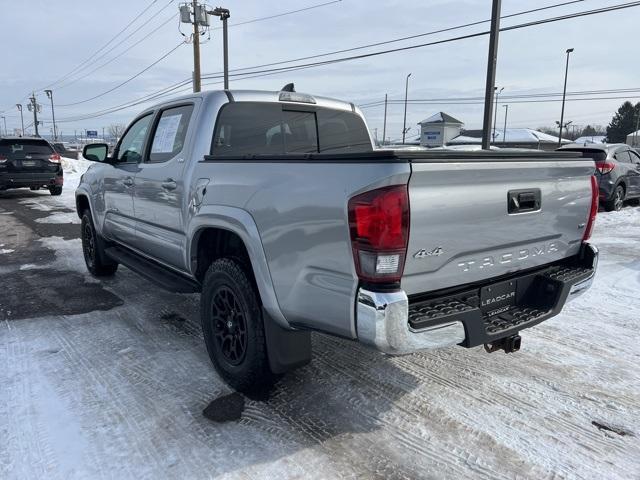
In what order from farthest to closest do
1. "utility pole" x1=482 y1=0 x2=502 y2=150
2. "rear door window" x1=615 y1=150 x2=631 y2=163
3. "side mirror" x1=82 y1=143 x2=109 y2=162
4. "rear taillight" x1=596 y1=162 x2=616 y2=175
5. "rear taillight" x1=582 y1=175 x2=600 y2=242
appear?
"rear door window" x1=615 y1=150 x2=631 y2=163
"utility pole" x1=482 y1=0 x2=502 y2=150
"rear taillight" x1=596 y1=162 x2=616 y2=175
"side mirror" x1=82 y1=143 x2=109 y2=162
"rear taillight" x1=582 y1=175 x2=600 y2=242

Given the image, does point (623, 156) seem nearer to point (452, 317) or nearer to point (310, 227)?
point (452, 317)

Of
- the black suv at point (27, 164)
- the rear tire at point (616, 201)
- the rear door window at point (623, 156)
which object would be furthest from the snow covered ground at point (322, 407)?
the black suv at point (27, 164)

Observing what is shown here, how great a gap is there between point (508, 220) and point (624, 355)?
2019 mm

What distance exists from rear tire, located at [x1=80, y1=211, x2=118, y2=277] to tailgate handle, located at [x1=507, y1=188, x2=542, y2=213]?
4811mm

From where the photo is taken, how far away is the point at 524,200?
2.72 metres

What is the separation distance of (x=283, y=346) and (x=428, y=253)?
1088 millimetres

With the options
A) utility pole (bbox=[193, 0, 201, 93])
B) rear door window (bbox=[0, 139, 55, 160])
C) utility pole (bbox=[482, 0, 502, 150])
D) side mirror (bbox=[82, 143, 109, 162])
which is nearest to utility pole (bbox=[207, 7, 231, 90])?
utility pole (bbox=[193, 0, 201, 93])

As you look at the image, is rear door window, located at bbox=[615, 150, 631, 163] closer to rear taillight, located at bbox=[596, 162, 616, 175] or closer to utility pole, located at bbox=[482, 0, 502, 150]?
rear taillight, located at bbox=[596, 162, 616, 175]

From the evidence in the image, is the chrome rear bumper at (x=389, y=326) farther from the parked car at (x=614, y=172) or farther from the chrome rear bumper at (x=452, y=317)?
the parked car at (x=614, y=172)

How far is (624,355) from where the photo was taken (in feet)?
12.3

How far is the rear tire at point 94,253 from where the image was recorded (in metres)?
5.80

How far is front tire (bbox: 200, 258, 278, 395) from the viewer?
2917mm

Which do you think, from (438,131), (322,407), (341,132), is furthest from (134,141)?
(438,131)

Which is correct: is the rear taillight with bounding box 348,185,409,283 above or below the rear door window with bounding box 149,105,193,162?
below
